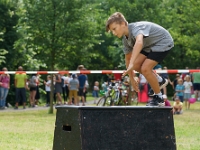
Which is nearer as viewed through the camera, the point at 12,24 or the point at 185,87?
the point at 185,87

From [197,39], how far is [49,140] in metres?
22.3

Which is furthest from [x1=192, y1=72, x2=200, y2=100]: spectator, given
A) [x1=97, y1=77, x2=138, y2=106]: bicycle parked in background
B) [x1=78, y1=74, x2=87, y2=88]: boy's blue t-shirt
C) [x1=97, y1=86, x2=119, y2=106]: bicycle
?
[x1=97, y1=86, x2=119, y2=106]: bicycle

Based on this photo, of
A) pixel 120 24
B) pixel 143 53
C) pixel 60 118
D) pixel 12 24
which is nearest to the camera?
pixel 60 118

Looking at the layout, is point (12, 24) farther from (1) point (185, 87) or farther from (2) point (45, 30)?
(1) point (185, 87)

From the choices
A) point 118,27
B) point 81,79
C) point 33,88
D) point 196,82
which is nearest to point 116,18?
point 118,27

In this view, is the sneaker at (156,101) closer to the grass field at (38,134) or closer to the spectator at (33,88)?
the grass field at (38,134)

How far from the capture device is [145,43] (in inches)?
351

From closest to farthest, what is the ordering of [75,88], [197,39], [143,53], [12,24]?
[143,53]
[75,88]
[12,24]
[197,39]

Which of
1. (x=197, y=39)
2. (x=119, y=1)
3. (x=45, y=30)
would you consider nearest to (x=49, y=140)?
(x=45, y=30)

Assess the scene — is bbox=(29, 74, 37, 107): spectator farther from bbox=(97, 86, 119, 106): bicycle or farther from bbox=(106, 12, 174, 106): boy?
bbox=(106, 12, 174, 106): boy

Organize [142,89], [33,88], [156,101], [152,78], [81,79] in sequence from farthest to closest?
[142,89], [33,88], [81,79], [156,101], [152,78]

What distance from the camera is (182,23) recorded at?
36562mm

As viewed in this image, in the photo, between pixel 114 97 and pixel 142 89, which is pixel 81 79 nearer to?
pixel 114 97

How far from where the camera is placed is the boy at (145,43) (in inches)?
333
